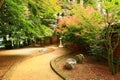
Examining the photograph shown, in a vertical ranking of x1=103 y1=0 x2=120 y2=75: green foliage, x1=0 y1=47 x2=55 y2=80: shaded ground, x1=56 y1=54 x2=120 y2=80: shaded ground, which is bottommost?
x1=56 y1=54 x2=120 y2=80: shaded ground

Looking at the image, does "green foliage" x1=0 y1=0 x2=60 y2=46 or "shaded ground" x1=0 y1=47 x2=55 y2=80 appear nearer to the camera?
A: "shaded ground" x1=0 y1=47 x2=55 y2=80

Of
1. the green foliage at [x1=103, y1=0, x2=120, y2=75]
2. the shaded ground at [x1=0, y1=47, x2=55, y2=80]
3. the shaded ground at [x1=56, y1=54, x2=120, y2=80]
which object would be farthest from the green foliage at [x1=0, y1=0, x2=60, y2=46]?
the shaded ground at [x1=56, y1=54, x2=120, y2=80]

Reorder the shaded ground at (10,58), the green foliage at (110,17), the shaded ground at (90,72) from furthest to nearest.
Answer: the shaded ground at (10,58)
the shaded ground at (90,72)
the green foliage at (110,17)

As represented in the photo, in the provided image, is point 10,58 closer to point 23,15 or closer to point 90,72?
point 23,15

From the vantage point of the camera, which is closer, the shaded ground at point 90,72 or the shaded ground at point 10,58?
the shaded ground at point 90,72

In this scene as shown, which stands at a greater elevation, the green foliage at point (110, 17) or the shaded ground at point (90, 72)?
the green foliage at point (110, 17)

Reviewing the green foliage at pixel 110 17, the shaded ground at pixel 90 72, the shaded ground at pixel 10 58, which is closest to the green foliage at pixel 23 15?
the shaded ground at pixel 10 58

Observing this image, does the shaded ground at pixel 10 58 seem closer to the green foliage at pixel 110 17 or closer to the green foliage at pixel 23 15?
the green foliage at pixel 23 15

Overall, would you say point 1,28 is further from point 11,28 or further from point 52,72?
point 52,72

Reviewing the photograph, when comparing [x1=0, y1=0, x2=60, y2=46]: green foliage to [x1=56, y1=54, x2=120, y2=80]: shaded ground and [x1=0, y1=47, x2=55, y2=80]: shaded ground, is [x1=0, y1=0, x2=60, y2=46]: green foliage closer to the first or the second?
[x1=0, y1=47, x2=55, y2=80]: shaded ground

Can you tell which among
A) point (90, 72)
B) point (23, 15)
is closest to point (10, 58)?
point (23, 15)

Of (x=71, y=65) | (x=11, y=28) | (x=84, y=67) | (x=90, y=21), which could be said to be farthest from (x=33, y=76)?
(x=11, y=28)

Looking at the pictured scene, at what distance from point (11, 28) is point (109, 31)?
27.6ft

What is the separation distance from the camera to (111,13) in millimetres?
9258
